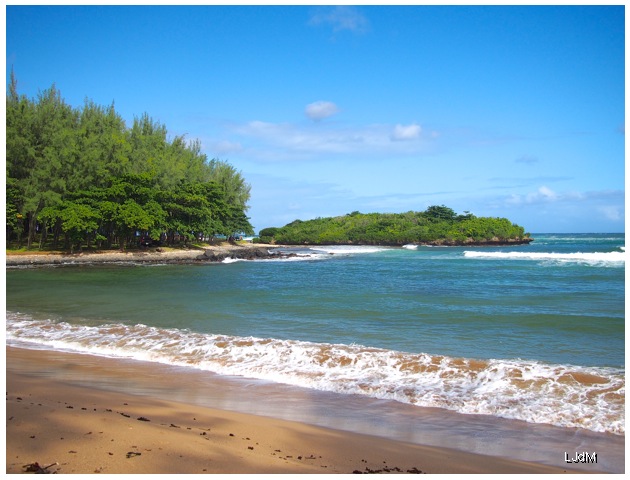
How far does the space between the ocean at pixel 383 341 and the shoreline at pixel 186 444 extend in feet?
1.84

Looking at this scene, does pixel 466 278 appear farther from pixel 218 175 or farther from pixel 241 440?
pixel 218 175

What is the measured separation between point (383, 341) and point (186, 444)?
5.93 meters

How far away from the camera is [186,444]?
12.0 ft

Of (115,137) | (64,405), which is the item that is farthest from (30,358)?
(115,137)

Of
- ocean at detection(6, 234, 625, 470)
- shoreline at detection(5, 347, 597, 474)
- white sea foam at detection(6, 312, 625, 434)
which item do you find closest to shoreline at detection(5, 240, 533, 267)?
ocean at detection(6, 234, 625, 470)

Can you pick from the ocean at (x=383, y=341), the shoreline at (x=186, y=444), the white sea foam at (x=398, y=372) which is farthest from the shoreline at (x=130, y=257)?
the shoreline at (x=186, y=444)

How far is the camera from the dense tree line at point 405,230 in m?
74.2

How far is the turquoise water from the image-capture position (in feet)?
20.5

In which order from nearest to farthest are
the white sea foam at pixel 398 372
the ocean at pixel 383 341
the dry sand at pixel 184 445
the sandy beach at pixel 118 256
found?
the dry sand at pixel 184 445
the white sea foam at pixel 398 372
the ocean at pixel 383 341
the sandy beach at pixel 118 256

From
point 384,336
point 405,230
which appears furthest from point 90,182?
point 405,230

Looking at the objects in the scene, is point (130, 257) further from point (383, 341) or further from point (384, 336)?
point (383, 341)

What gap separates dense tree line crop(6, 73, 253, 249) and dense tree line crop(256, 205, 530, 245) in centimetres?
3467

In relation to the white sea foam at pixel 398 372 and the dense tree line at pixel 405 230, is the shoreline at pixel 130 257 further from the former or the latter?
the dense tree line at pixel 405 230

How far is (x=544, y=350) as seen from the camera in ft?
27.4
